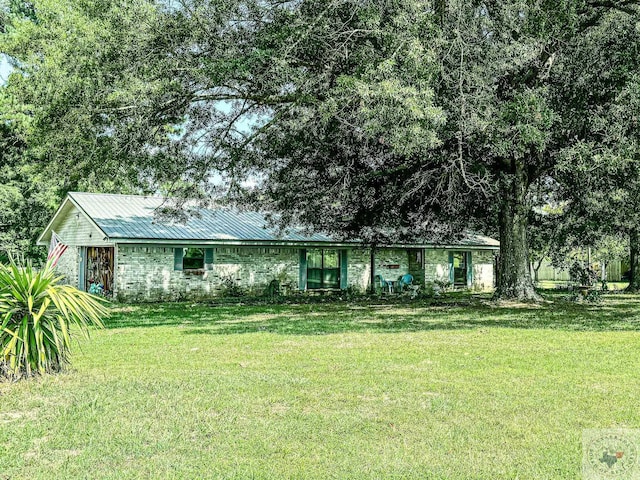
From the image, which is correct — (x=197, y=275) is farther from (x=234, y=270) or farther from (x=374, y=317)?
(x=374, y=317)

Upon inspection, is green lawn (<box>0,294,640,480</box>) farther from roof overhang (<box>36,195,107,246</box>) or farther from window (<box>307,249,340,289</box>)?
window (<box>307,249,340,289</box>)

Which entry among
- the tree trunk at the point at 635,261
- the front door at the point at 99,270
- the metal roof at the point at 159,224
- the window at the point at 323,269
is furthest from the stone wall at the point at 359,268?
the tree trunk at the point at 635,261

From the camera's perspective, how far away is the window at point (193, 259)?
23266 mm

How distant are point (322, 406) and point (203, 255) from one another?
59.5 ft

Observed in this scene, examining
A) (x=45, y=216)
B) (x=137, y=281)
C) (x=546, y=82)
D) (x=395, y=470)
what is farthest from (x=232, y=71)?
(x=45, y=216)

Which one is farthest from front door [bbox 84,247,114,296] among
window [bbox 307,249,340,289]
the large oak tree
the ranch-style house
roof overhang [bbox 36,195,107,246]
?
window [bbox 307,249,340,289]

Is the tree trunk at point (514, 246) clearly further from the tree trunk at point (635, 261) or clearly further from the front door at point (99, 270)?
the front door at point (99, 270)

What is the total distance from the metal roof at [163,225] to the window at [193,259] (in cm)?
69

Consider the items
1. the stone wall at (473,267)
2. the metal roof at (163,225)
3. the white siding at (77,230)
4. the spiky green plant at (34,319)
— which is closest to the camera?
the spiky green plant at (34,319)

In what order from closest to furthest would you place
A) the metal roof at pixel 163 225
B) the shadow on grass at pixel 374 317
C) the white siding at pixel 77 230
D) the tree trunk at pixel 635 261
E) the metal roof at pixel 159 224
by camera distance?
the shadow on grass at pixel 374 317, the metal roof at pixel 163 225, the metal roof at pixel 159 224, the white siding at pixel 77 230, the tree trunk at pixel 635 261

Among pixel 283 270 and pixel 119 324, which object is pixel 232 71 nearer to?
pixel 119 324

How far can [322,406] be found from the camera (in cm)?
602

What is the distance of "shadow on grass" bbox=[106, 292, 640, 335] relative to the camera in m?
13.3

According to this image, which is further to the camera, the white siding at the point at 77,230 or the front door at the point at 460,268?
the front door at the point at 460,268
